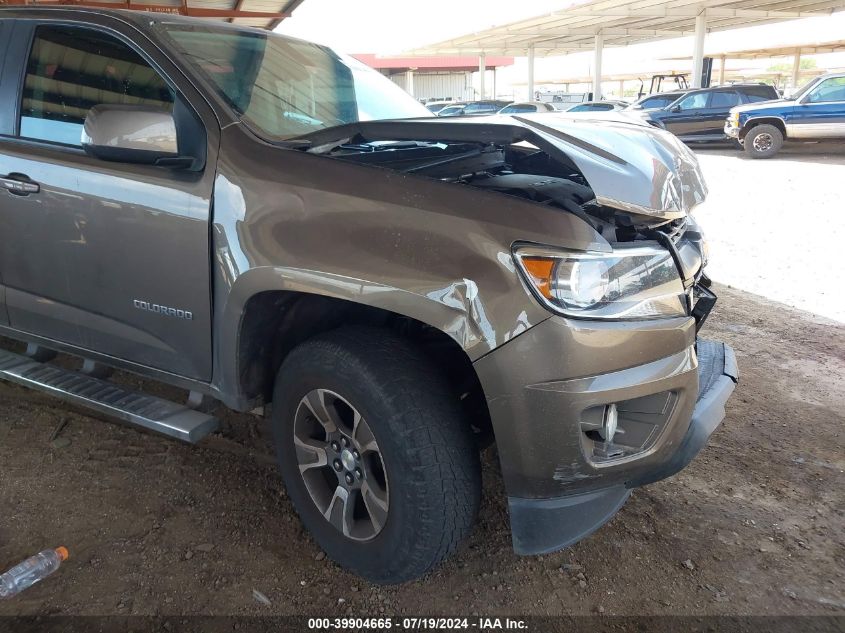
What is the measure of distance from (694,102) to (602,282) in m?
18.4

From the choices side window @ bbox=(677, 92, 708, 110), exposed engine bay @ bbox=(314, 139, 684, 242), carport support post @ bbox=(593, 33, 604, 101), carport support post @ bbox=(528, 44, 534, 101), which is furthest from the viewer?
carport support post @ bbox=(528, 44, 534, 101)

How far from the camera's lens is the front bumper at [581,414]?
6.41 feet

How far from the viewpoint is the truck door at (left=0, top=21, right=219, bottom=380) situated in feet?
8.32

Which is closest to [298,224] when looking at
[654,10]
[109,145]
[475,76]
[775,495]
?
[109,145]

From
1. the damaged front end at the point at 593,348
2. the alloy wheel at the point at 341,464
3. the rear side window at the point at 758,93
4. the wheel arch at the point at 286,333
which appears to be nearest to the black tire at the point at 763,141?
the rear side window at the point at 758,93

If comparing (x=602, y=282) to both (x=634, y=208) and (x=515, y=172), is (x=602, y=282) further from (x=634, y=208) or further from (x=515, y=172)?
(x=515, y=172)

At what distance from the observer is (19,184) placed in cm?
298

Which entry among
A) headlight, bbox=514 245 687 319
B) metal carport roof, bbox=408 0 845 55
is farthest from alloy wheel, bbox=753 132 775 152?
headlight, bbox=514 245 687 319

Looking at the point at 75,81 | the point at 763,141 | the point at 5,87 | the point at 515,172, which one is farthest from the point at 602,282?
the point at 763,141

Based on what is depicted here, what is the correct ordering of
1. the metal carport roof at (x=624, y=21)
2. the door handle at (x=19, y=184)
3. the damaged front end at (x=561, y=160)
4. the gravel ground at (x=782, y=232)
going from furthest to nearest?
the metal carport roof at (x=624, y=21), the gravel ground at (x=782, y=232), the door handle at (x=19, y=184), the damaged front end at (x=561, y=160)

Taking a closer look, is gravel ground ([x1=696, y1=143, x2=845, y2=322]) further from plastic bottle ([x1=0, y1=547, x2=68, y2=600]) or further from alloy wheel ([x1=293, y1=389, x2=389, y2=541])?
plastic bottle ([x1=0, y1=547, x2=68, y2=600])

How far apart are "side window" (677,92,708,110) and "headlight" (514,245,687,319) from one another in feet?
59.5

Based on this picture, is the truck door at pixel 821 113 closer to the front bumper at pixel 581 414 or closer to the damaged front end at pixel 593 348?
the damaged front end at pixel 593 348

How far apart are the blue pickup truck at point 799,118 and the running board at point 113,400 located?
15.5 m
